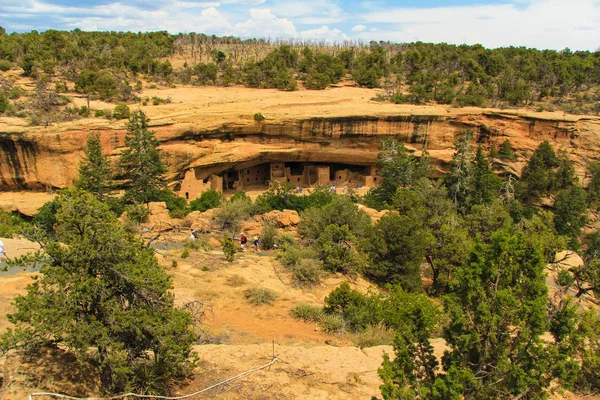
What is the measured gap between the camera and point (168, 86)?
33781mm

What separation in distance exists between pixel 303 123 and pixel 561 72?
26.0m

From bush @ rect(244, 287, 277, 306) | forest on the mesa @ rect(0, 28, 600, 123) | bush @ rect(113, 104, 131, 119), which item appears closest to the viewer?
bush @ rect(244, 287, 277, 306)

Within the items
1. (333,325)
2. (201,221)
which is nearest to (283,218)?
(201,221)

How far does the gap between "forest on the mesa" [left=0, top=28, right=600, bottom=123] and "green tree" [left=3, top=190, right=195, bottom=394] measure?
1908 cm

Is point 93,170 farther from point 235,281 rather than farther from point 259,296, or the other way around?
point 259,296

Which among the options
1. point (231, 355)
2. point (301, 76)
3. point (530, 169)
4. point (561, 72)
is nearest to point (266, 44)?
point (301, 76)

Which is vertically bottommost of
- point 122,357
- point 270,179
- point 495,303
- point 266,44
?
point 270,179

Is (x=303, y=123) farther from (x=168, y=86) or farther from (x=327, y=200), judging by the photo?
(x=168, y=86)

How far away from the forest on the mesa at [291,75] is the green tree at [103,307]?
19.1 m

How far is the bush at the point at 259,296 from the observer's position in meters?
12.7

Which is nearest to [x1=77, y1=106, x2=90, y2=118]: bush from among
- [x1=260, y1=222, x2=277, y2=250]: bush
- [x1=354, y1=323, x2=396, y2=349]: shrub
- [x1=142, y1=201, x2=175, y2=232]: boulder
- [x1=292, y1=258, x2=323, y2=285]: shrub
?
[x1=142, y1=201, x2=175, y2=232]: boulder

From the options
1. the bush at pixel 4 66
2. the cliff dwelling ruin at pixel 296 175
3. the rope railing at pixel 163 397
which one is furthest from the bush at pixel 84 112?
the rope railing at pixel 163 397

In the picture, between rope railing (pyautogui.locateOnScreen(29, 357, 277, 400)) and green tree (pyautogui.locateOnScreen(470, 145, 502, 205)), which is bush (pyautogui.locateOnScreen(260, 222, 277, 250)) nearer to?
rope railing (pyautogui.locateOnScreen(29, 357, 277, 400))

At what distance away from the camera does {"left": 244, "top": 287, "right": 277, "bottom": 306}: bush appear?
12680 millimetres
